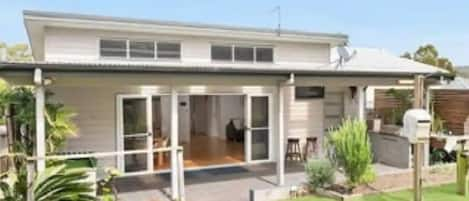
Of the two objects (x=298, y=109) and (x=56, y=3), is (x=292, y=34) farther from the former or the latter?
(x=56, y=3)

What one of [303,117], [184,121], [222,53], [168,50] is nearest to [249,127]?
[303,117]

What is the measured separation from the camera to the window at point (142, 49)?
1179 cm

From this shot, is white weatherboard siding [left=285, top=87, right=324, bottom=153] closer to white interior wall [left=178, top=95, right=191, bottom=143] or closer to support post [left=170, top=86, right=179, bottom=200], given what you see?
support post [left=170, top=86, right=179, bottom=200]

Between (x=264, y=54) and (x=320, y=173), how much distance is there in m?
5.52

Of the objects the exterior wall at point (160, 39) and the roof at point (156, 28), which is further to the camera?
the exterior wall at point (160, 39)

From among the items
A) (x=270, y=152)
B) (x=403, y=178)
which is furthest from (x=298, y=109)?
(x=403, y=178)

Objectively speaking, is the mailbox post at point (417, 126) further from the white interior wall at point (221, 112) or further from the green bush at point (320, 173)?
the white interior wall at point (221, 112)

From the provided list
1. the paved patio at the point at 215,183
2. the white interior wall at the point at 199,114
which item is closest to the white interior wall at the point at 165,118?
the paved patio at the point at 215,183

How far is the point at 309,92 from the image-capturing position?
13508mm

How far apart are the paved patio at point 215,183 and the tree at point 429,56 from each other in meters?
26.1

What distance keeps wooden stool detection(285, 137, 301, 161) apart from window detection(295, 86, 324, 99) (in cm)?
139

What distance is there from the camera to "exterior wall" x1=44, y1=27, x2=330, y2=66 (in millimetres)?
10891

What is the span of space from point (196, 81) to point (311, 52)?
657 centimetres

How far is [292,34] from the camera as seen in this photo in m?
13.5
